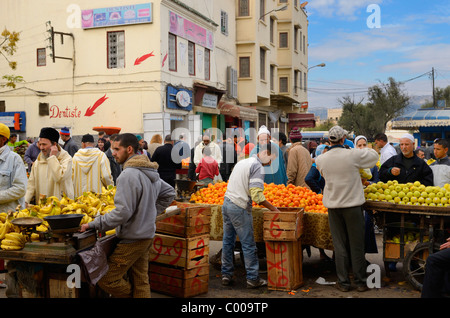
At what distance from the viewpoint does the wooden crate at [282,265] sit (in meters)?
6.49

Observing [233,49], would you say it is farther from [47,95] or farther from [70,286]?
[70,286]

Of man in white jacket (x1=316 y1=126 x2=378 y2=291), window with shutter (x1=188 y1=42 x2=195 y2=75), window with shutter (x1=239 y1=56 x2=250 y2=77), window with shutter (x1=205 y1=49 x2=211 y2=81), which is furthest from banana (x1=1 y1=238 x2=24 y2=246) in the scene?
window with shutter (x1=239 y1=56 x2=250 y2=77)

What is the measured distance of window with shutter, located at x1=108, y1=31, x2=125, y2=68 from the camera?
2083 cm

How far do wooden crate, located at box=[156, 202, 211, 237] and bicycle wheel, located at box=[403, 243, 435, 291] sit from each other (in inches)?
112

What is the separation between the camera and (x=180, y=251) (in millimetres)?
6285

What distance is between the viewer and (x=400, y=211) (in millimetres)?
6387

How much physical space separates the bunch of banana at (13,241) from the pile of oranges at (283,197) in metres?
3.72

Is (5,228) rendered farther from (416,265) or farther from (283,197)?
(416,265)

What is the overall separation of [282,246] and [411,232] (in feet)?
6.17

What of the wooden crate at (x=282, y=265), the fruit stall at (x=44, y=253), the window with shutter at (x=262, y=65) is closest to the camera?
the fruit stall at (x=44, y=253)

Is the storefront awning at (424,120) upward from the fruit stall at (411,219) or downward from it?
upward

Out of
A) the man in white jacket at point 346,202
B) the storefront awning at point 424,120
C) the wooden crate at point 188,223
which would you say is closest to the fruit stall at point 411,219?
the man in white jacket at point 346,202

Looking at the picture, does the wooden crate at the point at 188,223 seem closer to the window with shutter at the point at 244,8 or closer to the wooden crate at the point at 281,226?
the wooden crate at the point at 281,226
